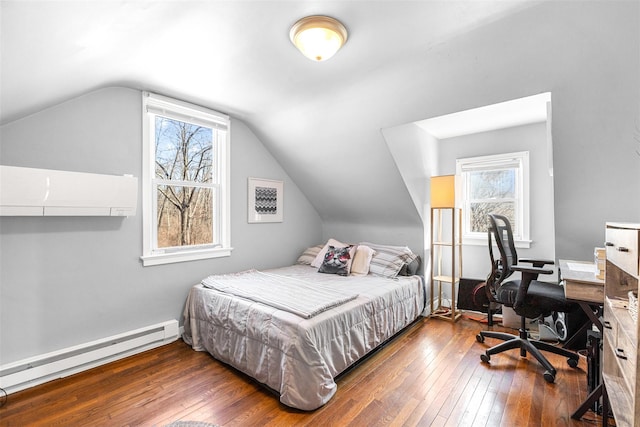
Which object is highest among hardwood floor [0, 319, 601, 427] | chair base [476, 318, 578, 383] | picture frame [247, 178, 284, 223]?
picture frame [247, 178, 284, 223]

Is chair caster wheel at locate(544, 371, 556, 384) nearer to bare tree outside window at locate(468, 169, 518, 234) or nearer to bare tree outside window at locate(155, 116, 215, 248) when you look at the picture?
bare tree outside window at locate(468, 169, 518, 234)

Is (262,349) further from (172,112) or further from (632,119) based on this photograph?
(632,119)

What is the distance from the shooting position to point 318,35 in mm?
1718

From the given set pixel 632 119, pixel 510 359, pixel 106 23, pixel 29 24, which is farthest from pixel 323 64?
pixel 510 359

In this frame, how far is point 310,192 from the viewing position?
13.6ft

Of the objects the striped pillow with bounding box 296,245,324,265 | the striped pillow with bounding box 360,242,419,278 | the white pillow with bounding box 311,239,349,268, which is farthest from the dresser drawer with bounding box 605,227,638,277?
the striped pillow with bounding box 296,245,324,265

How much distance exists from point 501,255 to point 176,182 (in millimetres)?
3030

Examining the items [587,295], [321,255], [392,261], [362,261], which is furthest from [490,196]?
[321,255]

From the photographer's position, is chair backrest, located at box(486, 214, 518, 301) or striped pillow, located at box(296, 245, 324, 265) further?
striped pillow, located at box(296, 245, 324, 265)

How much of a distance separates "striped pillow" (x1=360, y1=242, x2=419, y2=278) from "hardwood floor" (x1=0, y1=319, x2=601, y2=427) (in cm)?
92

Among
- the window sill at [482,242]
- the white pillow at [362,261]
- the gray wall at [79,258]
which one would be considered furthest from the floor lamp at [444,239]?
A: the gray wall at [79,258]

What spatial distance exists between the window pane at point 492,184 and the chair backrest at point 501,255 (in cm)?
114

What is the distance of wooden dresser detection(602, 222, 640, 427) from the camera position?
1.11 m

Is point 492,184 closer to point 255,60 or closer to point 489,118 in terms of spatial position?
point 489,118
